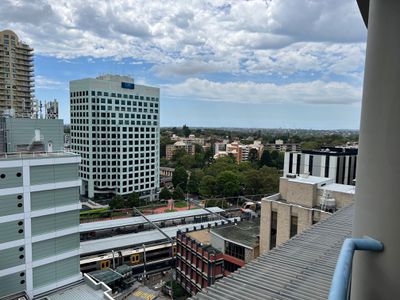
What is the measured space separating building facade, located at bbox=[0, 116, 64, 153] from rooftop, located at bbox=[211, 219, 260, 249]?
36.8ft

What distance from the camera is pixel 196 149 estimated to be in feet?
264

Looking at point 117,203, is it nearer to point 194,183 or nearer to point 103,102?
point 194,183

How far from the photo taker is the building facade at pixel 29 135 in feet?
45.2

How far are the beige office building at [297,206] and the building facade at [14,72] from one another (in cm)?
4021

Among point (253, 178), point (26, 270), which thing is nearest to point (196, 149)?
point (253, 178)

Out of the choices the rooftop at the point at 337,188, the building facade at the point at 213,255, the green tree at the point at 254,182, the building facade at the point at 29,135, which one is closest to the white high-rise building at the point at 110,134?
the green tree at the point at 254,182

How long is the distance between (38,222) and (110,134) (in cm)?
2698

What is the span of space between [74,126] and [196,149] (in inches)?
1690

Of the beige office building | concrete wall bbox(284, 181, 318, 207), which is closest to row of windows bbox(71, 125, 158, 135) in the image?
the beige office building

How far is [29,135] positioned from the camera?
1443cm

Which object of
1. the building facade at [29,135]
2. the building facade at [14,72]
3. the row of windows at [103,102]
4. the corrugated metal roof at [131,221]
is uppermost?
the building facade at [14,72]

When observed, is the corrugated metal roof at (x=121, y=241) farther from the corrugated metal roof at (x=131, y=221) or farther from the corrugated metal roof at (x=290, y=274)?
the corrugated metal roof at (x=290, y=274)

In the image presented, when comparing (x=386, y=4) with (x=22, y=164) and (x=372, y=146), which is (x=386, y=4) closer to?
(x=372, y=146)

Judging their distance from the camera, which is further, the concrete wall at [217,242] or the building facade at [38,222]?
the concrete wall at [217,242]
